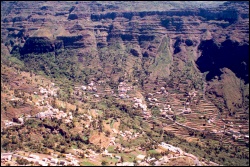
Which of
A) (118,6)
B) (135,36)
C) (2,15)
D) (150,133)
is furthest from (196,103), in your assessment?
(2,15)

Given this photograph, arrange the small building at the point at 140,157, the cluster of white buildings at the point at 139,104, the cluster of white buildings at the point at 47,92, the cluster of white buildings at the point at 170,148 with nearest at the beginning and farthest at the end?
the small building at the point at 140,157, the cluster of white buildings at the point at 170,148, the cluster of white buildings at the point at 47,92, the cluster of white buildings at the point at 139,104

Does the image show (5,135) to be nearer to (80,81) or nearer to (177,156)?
(177,156)

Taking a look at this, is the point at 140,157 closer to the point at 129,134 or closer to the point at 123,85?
the point at 129,134

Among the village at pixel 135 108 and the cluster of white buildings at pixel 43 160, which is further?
the village at pixel 135 108

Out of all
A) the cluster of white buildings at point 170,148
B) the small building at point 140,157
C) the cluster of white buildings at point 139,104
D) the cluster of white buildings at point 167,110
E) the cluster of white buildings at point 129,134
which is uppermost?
the cluster of white buildings at point 139,104

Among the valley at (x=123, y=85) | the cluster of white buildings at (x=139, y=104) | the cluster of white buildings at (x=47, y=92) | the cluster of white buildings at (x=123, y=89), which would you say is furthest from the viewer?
the cluster of white buildings at (x=123, y=89)

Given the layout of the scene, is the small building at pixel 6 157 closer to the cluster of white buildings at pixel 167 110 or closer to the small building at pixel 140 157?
the small building at pixel 140 157

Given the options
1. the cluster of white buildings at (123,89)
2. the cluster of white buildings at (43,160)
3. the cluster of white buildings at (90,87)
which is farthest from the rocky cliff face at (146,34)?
the cluster of white buildings at (43,160)

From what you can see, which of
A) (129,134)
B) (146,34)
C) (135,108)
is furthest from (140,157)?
(146,34)

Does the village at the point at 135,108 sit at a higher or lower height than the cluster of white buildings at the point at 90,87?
lower
